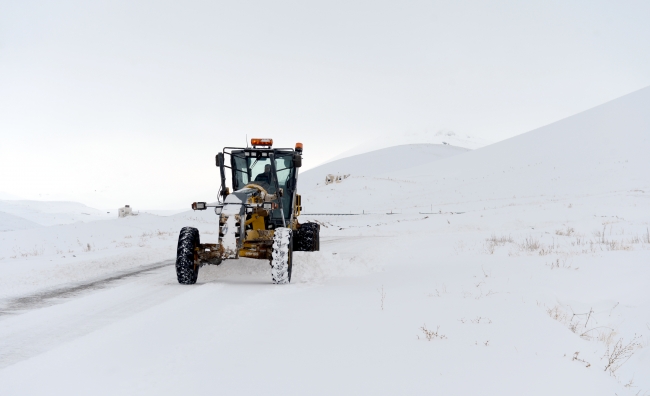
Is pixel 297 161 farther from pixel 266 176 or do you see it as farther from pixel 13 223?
pixel 13 223

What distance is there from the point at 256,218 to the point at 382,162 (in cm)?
9010

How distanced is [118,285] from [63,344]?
3.93m

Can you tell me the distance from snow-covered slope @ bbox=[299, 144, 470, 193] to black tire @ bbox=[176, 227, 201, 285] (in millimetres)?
70250

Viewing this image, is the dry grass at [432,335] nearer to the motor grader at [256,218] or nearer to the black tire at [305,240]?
the motor grader at [256,218]

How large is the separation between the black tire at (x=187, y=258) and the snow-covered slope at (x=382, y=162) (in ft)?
230

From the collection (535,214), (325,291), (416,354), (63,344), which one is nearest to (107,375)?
(63,344)

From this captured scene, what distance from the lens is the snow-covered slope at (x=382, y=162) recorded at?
88.6 meters

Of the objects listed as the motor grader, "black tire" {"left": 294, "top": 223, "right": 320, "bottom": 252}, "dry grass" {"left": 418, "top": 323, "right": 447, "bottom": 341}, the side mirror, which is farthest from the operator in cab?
"dry grass" {"left": 418, "top": 323, "right": 447, "bottom": 341}

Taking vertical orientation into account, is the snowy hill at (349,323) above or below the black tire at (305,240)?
below

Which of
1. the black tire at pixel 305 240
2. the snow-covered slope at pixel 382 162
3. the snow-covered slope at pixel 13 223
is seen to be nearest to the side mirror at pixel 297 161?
the black tire at pixel 305 240

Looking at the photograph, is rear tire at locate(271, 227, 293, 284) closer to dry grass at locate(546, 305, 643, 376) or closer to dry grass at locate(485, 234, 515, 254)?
dry grass at locate(546, 305, 643, 376)

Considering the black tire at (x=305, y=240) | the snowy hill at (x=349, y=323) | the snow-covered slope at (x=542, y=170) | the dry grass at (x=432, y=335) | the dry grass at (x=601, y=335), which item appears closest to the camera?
the snowy hill at (x=349, y=323)

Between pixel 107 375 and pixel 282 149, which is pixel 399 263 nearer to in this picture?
pixel 282 149

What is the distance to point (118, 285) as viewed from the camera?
8.24 meters
